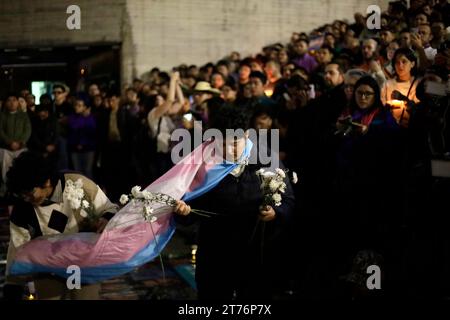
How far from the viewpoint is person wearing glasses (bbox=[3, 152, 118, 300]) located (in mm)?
4129

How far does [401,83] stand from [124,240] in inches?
148

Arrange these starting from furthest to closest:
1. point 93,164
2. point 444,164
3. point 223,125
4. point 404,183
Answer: point 93,164
point 404,183
point 444,164
point 223,125

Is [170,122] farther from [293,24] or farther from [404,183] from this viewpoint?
[293,24]

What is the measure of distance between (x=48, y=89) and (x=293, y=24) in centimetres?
774

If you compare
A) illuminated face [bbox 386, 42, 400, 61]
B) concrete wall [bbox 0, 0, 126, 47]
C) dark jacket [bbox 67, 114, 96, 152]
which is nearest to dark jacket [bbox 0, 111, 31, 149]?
dark jacket [bbox 67, 114, 96, 152]

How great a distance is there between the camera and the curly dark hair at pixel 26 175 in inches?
161

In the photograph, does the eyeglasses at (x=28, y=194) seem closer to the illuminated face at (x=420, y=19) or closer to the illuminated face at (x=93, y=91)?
the illuminated face at (x=420, y=19)

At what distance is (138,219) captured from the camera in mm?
4469

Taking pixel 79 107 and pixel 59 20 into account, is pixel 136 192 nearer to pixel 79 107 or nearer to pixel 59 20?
pixel 79 107

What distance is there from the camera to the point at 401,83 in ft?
22.1

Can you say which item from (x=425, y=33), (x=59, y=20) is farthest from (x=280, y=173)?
(x=59, y=20)

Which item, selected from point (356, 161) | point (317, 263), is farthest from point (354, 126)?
point (317, 263)

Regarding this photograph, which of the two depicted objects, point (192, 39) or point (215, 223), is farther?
point (192, 39)

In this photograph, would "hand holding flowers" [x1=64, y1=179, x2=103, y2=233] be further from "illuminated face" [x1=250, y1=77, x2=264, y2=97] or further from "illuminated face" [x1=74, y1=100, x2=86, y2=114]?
"illuminated face" [x1=74, y1=100, x2=86, y2=114]
